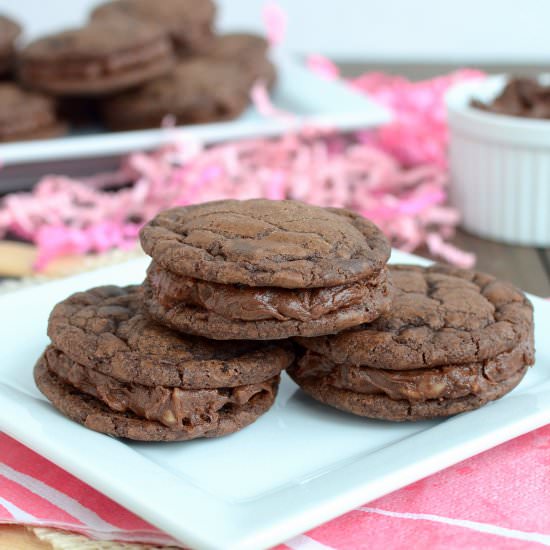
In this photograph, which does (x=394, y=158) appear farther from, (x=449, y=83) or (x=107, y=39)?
(x=107, y=39)

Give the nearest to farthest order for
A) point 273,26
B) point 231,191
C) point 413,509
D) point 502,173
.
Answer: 1. point 413,509
2. point 502,173
3. point 231,191
4. point 273,26

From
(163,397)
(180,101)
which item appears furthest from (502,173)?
(163,397)

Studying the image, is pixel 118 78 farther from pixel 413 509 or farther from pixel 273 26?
pixel 413 509

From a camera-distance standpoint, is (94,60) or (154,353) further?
(94,60)

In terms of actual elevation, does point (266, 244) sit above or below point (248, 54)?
above

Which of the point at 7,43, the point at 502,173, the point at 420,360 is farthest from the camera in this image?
the point at 7,43

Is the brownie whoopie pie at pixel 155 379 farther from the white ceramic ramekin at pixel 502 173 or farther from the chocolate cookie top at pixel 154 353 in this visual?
the white ceramic ramekin at pixel 502 173

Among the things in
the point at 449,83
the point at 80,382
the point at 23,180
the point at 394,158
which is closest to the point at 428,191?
the point at 394,158
